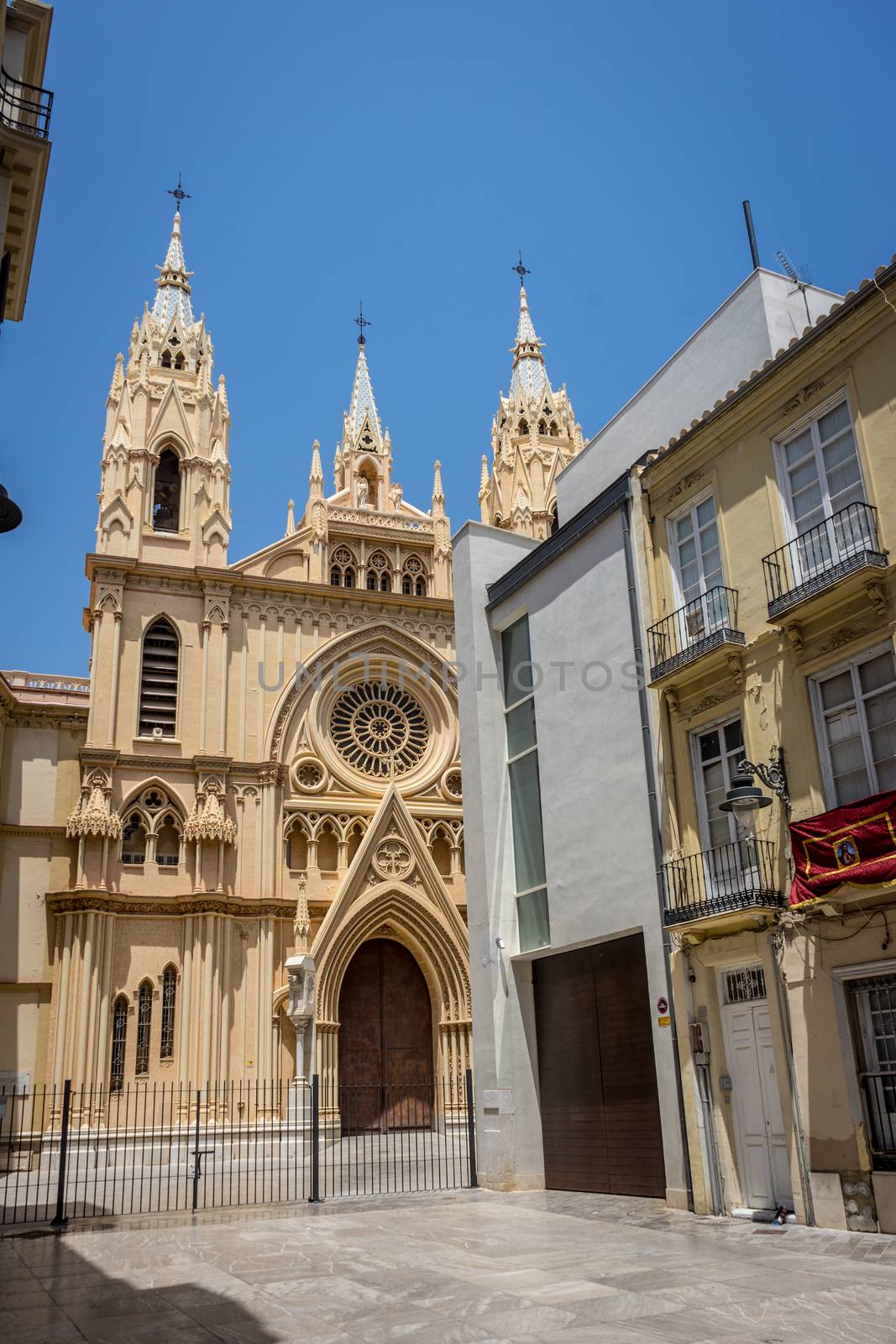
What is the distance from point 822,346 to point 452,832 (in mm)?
23596

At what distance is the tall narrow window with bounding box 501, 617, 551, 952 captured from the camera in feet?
63.3

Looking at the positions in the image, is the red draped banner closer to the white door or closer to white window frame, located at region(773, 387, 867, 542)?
the white door

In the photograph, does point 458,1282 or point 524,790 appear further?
point 524,790

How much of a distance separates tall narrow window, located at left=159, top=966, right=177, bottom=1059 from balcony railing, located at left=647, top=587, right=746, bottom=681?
62.8 feet

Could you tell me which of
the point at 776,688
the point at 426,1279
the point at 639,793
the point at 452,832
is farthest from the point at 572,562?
the point at 452,832

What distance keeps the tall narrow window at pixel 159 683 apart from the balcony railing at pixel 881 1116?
79.3 feet

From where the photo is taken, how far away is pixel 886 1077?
40.6 feet

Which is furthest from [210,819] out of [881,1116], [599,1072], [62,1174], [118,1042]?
[881,1116]

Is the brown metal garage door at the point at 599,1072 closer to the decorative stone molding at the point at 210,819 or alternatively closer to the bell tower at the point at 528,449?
the decorative stone molding at the point at 210,819

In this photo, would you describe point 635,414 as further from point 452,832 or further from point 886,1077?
point 452,832

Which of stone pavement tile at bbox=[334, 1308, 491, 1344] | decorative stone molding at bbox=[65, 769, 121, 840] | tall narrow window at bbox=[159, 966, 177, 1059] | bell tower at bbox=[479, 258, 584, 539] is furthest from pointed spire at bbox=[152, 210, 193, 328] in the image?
stone pavement tile at bbox=[334, 1308, 491, 1344]

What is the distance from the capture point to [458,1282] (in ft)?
33.8

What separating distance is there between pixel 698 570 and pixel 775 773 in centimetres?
369

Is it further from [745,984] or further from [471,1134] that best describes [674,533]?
[471,1134]
